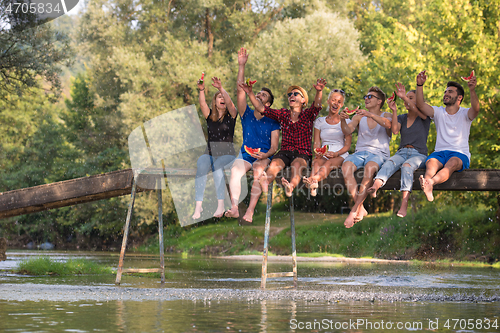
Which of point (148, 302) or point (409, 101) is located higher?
point (409, 101)

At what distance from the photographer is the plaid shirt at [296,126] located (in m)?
11.5

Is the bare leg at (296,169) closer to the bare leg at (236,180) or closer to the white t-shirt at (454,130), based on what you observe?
the bare leg at (236,180)

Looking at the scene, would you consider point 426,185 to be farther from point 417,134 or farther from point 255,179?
point 255,179

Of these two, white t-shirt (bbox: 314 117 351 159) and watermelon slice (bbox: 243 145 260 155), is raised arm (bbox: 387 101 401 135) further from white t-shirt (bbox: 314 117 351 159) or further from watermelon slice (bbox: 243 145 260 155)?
watermelon slice (bbox: 243 145 260 155)

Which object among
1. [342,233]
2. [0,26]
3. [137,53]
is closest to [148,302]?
[0,26]

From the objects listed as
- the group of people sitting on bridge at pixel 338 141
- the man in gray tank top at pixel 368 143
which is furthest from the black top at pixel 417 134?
the man in gray tank top at pixel 368 143

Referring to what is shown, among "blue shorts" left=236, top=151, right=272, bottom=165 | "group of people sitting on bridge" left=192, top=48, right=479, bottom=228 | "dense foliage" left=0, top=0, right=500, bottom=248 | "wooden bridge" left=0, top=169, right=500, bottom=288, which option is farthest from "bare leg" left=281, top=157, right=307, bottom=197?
"dense foliage" left=0, top=0, right=500, bottom=248

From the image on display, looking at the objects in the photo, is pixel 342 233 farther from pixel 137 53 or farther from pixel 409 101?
pixel 409 101

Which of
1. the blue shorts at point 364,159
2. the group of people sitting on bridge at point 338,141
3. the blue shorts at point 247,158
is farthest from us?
the blue shorts at point 247,158

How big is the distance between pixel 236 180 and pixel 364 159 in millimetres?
2278

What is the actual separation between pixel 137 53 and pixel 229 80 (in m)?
5.69

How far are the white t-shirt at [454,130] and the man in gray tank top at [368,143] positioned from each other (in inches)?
35.0

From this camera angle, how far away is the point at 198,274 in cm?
1778

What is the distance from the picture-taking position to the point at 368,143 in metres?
11.5
